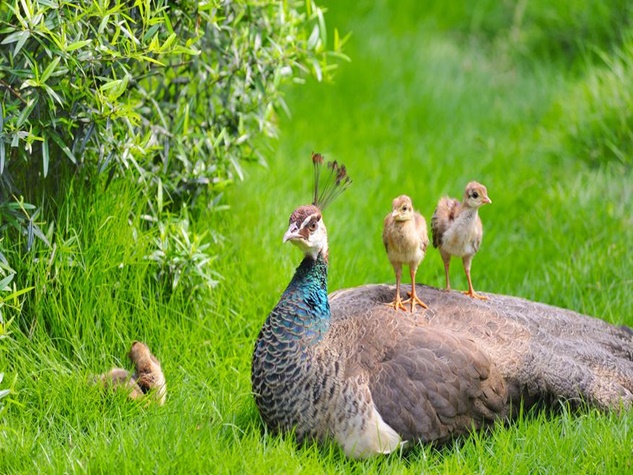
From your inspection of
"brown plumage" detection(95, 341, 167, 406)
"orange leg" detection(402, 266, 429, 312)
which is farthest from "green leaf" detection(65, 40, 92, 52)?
"orange leg" detection(402, 266, 429, 312)

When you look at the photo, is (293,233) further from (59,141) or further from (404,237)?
(59,141)

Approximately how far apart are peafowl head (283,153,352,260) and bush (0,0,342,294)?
91 centimetres

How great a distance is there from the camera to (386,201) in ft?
23.0

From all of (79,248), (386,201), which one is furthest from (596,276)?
(79,248)

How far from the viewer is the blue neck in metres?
4.30

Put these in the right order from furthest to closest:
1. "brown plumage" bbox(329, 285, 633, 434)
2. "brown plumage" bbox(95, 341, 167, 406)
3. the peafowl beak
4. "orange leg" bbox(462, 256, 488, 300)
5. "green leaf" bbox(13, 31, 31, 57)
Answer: "orange leg" bbox(462, 256, 488, 300)
"brown plumage" bbox(95, 341, 167, 406)
"brown plumage" bbox(329, 285, 633, 434)
the peafowl beak
"green leaf" bbox(13, 31, 31, 57)

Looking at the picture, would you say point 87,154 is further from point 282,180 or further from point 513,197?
point 513,197

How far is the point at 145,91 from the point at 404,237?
1.69 meters

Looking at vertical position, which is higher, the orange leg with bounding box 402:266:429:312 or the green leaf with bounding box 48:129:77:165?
the green leaf with bounding box 48:129:77:165

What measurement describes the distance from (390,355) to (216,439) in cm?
84

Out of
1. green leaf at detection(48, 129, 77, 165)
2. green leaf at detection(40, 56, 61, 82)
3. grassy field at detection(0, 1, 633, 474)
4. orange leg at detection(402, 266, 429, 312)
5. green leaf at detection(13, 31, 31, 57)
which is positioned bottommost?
grassy field at detection(0, 1, 633, 474)

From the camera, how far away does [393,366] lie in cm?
426

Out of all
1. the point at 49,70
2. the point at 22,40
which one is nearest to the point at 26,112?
the point at 49,70

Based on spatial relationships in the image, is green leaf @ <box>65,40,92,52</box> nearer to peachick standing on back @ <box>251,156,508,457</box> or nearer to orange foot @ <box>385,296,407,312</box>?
peachick standing on back @ <box>251,156,508,457</box>
